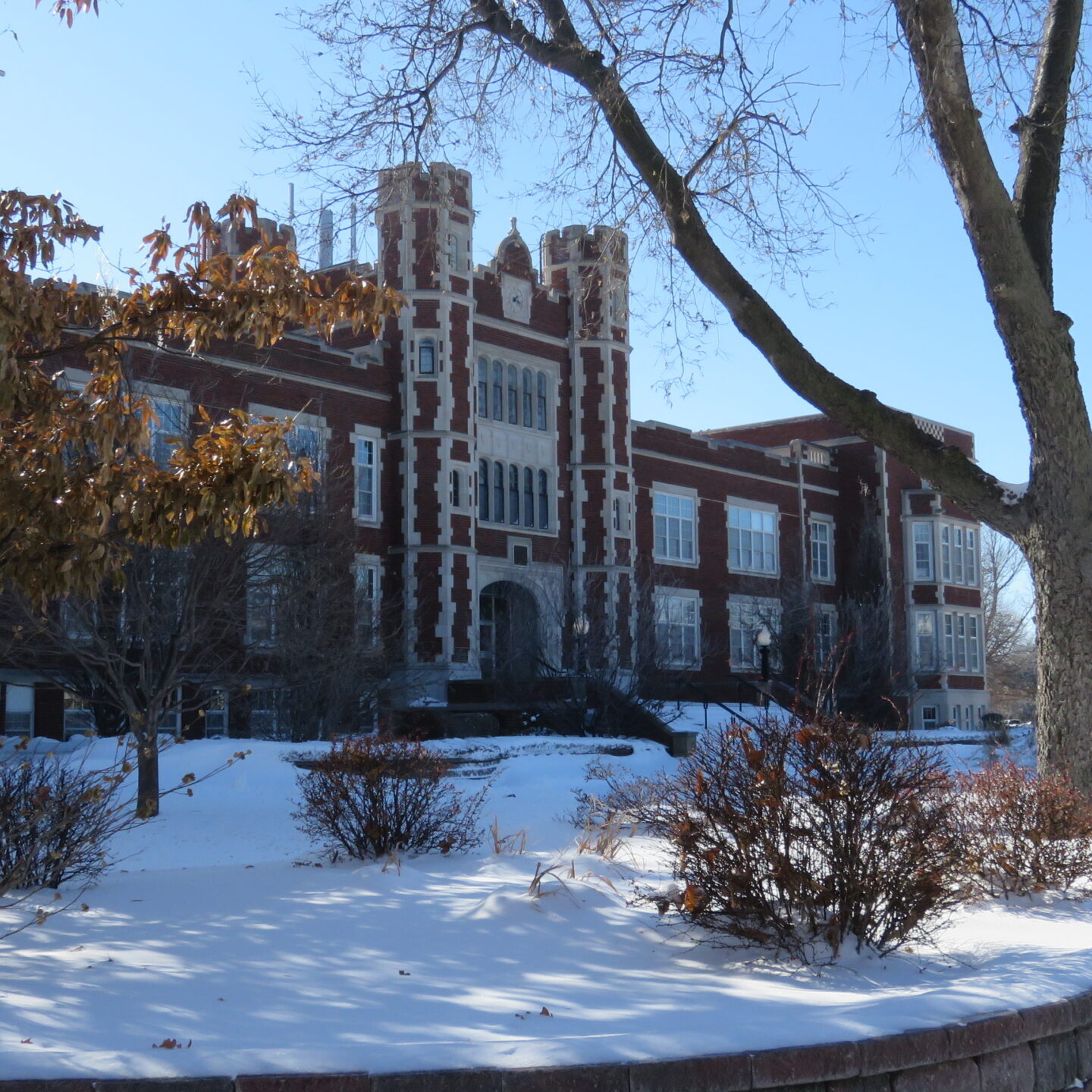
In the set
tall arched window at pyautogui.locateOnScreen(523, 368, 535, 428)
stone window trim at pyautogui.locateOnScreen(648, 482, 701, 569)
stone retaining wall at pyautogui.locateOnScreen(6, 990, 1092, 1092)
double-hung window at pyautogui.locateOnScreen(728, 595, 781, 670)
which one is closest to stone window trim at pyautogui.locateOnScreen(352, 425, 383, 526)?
tall arched window at pyautogui.locateOnScreen(523, 368, 535, 428)

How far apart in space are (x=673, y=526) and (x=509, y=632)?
981 centimetres

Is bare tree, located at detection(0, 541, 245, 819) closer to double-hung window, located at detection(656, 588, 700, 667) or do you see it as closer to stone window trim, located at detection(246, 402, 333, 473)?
stone window trim, located at detection(246, 402, 333, 473)

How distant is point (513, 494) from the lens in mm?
30750

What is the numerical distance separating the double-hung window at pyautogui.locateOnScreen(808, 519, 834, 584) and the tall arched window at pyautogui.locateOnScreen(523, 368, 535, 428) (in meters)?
12.8

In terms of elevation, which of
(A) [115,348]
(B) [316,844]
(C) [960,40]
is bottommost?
(B) [316,844]

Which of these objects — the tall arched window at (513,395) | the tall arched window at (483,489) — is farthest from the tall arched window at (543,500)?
the tall arched window at (483,489)

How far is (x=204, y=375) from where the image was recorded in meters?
23.3

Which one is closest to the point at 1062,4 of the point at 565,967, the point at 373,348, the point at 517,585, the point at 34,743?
the point at 565,967

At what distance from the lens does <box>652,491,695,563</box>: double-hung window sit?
3491cm

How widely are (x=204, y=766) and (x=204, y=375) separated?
10191 mm

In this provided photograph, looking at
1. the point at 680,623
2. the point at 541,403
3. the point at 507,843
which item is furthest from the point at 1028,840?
the point at 680,623

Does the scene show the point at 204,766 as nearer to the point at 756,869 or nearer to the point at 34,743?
the point at 34,743

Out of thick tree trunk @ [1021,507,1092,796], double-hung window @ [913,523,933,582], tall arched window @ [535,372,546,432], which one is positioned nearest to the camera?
thick tree trunk @ [1021,507,1092,796]

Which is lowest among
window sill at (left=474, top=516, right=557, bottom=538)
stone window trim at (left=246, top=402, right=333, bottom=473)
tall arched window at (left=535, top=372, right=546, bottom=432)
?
window sill at (left=474, top=516, right=557, bottom=538)
